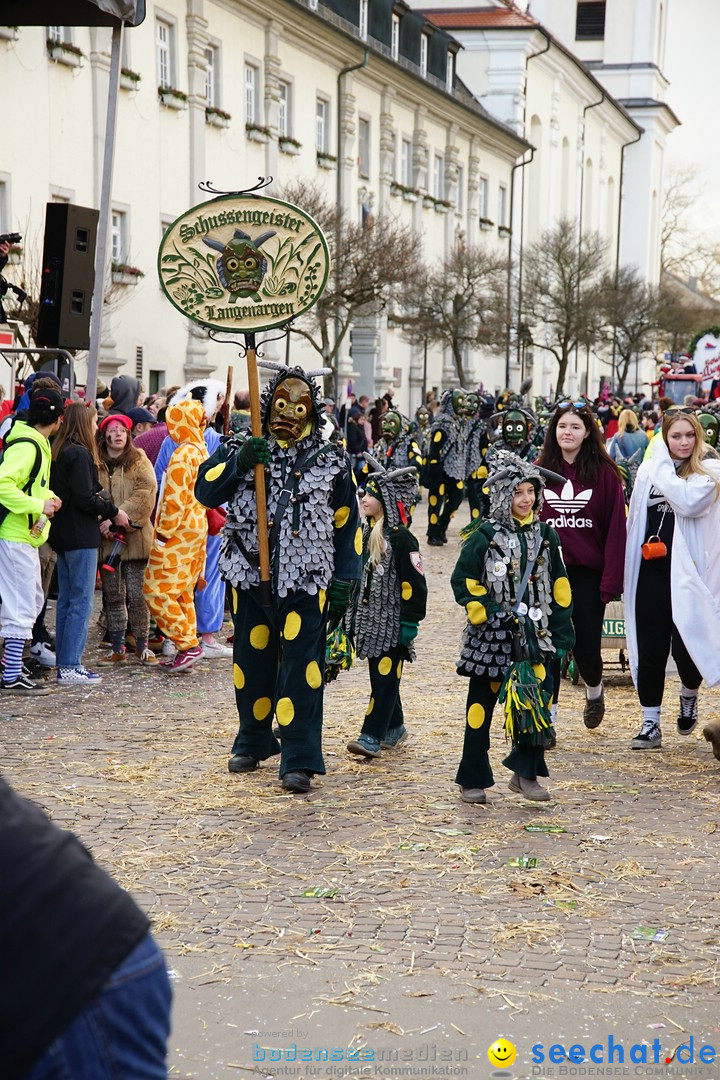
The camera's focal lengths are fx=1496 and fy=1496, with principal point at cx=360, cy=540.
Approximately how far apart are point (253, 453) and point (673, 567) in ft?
7.76

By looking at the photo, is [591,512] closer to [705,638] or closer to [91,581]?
[705,638]

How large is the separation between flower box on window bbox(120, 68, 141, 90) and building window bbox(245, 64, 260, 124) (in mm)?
6037

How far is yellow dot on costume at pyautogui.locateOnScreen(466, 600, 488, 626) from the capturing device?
6.72 m

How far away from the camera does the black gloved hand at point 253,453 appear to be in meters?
7.00

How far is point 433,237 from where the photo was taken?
4441 centimetres

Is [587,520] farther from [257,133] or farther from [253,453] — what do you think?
[257,133]

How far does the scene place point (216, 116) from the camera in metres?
29.1

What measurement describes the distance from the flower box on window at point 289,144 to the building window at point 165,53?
204 inches

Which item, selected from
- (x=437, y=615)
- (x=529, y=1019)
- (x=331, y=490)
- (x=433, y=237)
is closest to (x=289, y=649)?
(x=331, y=490)

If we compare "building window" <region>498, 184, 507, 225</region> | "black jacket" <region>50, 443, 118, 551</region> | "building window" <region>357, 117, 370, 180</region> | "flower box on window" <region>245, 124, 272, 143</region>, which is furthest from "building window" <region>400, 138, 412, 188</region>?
"black jacket" <region>50, 443, 118, 551</region>

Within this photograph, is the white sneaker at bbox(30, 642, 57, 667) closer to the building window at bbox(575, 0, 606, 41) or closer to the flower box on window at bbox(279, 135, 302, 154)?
the flower box on window at bbox(279, 135, 302, 154)

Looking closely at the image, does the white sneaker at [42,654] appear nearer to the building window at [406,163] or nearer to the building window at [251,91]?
the building window at [251,91]

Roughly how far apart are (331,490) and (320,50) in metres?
29.7

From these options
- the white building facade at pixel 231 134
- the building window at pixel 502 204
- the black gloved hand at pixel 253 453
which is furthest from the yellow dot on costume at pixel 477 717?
the building window at pixel 502 204
